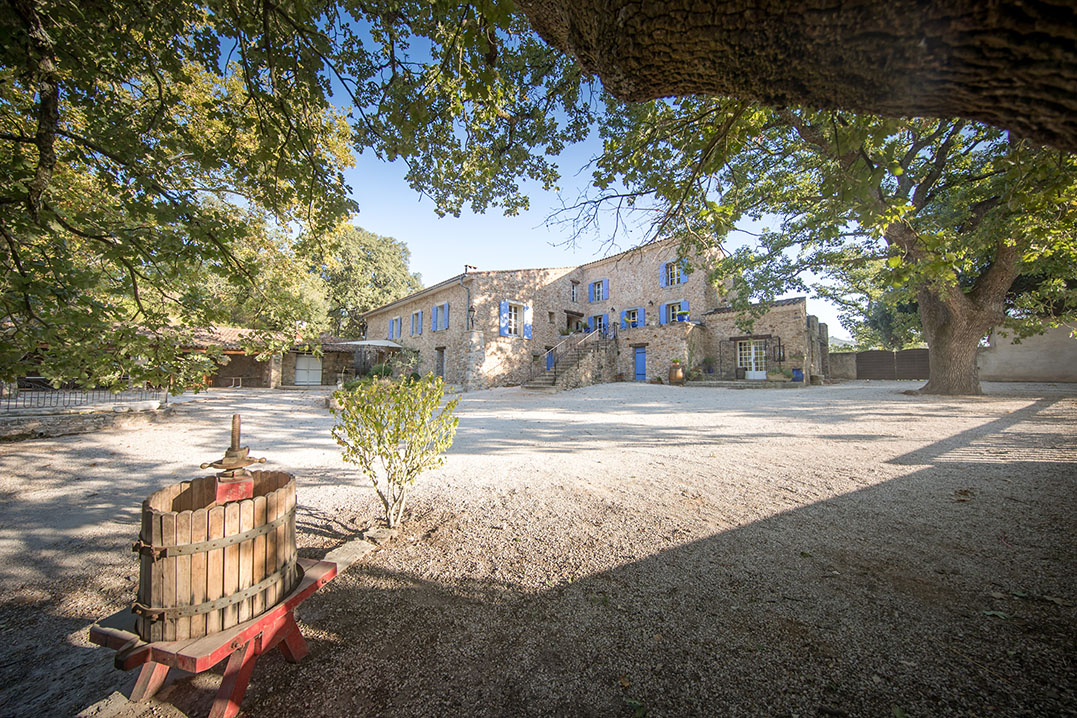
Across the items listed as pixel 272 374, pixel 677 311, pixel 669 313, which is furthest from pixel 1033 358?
pixel 272 374

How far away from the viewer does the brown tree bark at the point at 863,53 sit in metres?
0.95

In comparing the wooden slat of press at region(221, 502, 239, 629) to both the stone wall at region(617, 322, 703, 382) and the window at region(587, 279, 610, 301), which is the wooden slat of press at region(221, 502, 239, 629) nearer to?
the stone wall at region(617, 322, 703, 382)

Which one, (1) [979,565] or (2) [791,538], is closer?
(1) [979,565]

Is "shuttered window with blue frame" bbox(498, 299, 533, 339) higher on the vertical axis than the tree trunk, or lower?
higher

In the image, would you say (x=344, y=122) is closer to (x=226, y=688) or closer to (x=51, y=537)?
(x=51, y=537)

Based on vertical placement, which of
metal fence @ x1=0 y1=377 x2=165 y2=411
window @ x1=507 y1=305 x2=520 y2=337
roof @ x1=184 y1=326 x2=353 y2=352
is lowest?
metal fence @ x1=0 y1=377 x2=165 y2=411

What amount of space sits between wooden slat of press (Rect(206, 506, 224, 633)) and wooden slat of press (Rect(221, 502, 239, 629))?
1 cm

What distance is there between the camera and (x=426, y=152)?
13.2ft

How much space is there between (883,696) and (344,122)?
11868mm

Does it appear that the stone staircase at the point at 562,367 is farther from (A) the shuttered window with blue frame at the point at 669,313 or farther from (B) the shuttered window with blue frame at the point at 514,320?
(A) the shuttered window with blue frame at the point at 669,313

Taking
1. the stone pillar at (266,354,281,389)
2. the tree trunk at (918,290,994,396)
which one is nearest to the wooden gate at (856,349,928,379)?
the tree trunk at (918,290,994,396)

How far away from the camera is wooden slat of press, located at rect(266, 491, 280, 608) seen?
1.63 metres

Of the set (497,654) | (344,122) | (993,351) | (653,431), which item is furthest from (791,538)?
(993,351)

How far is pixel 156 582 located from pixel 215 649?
353 mm
